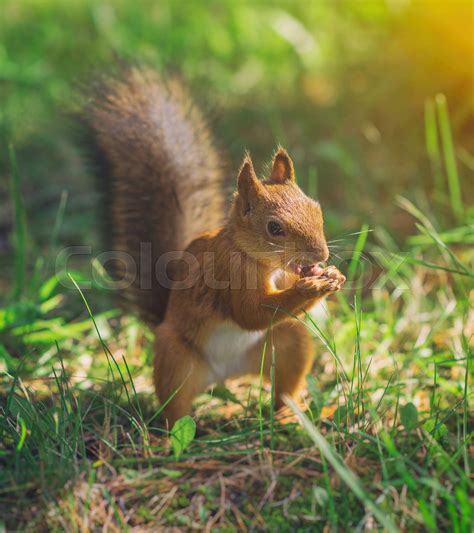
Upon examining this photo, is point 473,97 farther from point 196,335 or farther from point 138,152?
point 196,335

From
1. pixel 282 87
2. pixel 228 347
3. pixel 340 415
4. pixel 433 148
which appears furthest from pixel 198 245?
pixel 282 87

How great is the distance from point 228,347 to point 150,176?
68 centimetres

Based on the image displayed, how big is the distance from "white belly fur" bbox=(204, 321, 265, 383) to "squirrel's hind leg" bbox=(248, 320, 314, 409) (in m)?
0.04

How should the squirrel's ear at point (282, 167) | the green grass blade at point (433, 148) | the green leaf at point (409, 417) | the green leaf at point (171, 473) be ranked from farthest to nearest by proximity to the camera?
the green grass blade at point (433, 148), the squirrel's ear at point (282, 167), the green leaf at point (409, 417), the green leaf at point (171, 473)

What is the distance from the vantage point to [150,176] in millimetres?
2312

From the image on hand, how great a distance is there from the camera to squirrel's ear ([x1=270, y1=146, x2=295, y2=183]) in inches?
75.4

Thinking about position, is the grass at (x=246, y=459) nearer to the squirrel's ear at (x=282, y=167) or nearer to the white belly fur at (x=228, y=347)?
the white belly fur at (x=228, y=347)

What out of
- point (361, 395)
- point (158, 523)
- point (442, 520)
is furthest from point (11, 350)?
point (442, 520)

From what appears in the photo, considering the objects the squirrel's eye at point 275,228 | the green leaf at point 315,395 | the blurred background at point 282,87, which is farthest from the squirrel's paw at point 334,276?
the blurred background at point 282,87

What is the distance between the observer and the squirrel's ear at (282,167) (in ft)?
6.28

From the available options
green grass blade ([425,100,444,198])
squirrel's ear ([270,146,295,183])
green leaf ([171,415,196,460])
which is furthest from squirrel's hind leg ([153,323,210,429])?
green grass blade ([425,100,444,198])

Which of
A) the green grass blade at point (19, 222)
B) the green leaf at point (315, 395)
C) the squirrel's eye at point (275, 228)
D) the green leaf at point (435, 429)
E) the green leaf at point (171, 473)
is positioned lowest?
the green leaf at point (315, 395)

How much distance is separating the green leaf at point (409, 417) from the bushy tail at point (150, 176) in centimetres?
89

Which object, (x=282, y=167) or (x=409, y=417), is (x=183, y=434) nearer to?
(x=409, y=417)
